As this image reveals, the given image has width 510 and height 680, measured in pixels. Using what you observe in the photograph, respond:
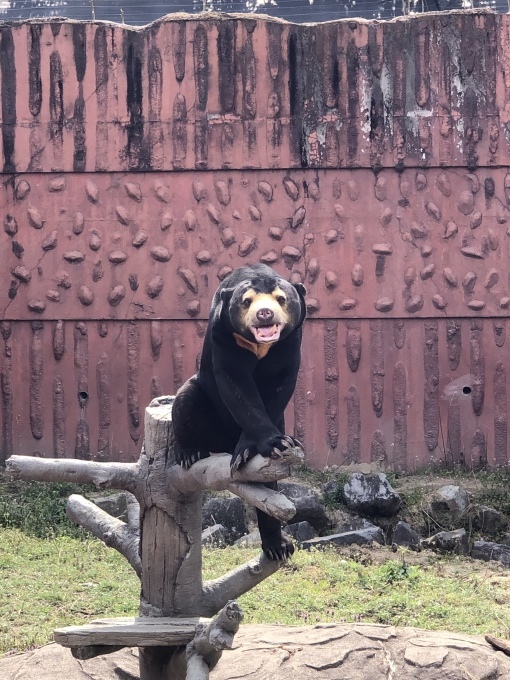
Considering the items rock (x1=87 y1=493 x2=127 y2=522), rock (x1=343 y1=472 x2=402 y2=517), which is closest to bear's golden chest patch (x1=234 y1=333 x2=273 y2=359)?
rock (x1=87 y1=493 x2=127 y2=522)

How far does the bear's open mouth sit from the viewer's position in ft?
12.0

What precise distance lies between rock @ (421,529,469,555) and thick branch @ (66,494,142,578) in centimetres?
355

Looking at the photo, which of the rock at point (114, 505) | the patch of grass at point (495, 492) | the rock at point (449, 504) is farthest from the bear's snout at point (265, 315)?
the patch of grass at point (495, 492)

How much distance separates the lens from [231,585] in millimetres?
4289

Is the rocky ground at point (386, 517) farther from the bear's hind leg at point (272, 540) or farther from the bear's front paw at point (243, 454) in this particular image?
the bear's front paw at point (243, 454)

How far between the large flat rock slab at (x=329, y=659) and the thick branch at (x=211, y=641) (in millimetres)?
697

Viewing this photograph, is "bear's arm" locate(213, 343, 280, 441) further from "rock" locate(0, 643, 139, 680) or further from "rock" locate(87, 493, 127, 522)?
"rock" locate(87, 493, 127, 522)

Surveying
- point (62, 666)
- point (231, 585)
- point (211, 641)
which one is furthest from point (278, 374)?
point (62, 666)

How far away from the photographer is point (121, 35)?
9094 mm

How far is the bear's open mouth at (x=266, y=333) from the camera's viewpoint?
365cm

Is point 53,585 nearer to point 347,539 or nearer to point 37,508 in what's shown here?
point 37,508

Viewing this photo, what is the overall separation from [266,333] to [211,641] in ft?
3.46

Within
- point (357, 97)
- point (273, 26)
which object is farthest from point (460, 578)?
point (273, 26)

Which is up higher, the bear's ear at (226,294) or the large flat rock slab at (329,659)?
the bear's ear at (226,294)
